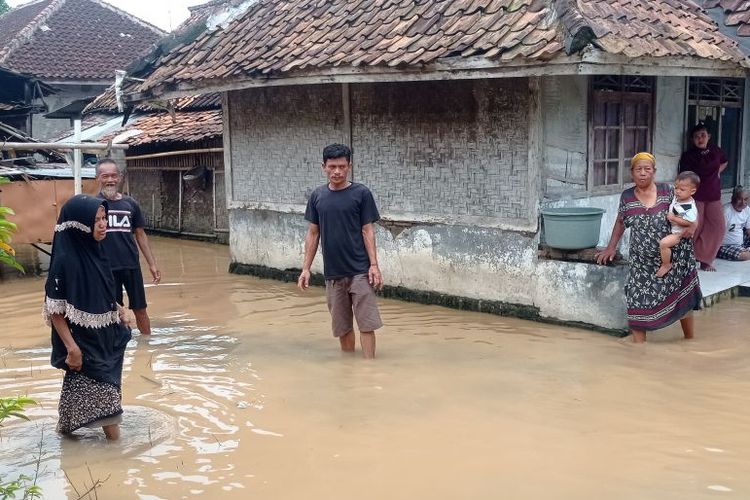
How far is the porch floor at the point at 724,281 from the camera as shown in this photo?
834 centimetres

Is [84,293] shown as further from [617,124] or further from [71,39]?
[71,39]

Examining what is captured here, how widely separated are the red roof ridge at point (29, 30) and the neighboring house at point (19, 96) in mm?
3247

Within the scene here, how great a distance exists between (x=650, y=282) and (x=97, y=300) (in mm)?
4410

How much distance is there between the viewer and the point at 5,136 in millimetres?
13672

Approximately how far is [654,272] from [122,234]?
4717 millimetres

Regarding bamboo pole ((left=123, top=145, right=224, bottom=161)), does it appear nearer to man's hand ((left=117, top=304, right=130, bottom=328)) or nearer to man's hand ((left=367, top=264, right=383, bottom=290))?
man's hand ((left=367, top=264, right=383, bottom=290))

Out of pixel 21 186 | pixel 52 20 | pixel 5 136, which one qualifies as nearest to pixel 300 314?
pixel 21 186

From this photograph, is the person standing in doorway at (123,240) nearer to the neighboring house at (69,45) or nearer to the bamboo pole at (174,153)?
the bamboo pole at (174,153)

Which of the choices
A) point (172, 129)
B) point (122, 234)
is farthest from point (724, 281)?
point (172, 129)

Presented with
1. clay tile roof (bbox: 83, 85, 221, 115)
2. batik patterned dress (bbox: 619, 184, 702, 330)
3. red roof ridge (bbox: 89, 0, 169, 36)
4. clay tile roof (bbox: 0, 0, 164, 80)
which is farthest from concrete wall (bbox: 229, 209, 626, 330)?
Result: red roof ridge (bbox: 89, 0, 169, 36)

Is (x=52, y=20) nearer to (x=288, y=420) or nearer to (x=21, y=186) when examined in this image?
(x=21, y=186)

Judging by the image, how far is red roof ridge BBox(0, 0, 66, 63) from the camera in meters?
21.1

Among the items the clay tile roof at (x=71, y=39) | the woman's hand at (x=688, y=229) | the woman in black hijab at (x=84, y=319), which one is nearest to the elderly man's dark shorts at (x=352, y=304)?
the woman in black hijab at (x=84, y=319)

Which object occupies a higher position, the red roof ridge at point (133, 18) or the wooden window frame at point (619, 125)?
the red roof ridge at point (133, 18)
